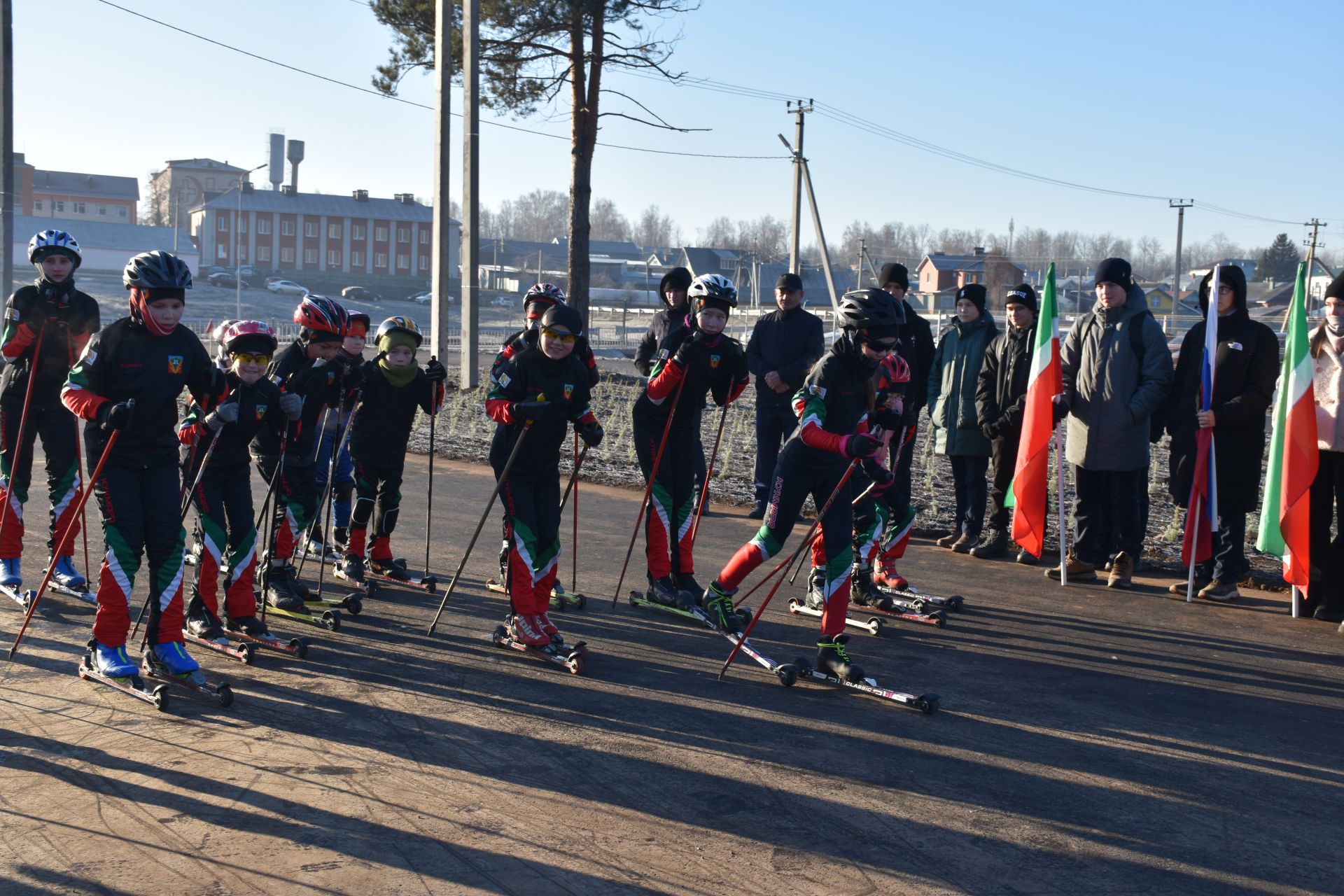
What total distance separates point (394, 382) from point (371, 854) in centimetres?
474

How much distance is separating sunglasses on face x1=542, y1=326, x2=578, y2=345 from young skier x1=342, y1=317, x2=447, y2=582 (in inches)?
68.6

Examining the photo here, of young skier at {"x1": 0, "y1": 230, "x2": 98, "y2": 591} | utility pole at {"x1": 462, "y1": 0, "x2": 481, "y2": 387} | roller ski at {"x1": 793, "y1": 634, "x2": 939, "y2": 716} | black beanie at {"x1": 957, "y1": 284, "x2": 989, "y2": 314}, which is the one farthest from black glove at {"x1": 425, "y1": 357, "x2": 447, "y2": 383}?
utility pole at {"x1": 462, "y1": 0, "x2": 481, "y2": 387}

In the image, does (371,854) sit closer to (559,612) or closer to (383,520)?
(559,612)

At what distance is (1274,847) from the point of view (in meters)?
4.69

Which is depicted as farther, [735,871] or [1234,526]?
[1234,526]

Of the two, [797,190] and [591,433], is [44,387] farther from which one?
[797,190]

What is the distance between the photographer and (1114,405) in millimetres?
9273

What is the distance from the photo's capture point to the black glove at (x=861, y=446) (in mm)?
6352

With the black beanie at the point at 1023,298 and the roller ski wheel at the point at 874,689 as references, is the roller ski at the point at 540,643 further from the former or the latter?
the black beanie at the point at 1023,298

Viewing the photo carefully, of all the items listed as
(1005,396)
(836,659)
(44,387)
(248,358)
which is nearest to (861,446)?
(836,659)

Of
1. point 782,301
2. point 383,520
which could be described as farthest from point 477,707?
point 782,301

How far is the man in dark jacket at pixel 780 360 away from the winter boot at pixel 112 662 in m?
5.64

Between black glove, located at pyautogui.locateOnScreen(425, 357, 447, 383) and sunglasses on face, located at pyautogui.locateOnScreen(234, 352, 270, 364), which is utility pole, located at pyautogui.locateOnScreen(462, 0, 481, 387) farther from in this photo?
sunglasses on face, located at pyautogui.locateOnScreen(234, 352, 270, 364)

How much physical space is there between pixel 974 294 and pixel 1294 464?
9.44 feet
